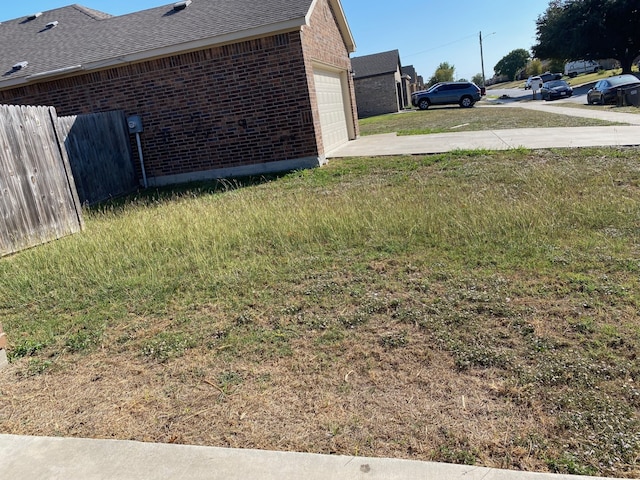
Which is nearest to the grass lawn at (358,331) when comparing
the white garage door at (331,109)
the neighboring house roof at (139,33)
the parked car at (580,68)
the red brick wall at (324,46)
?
the red brick wall at (324,46)

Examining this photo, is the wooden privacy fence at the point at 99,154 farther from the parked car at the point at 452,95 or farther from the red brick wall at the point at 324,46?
the parked car at the point at 452,95

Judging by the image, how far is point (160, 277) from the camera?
514cm

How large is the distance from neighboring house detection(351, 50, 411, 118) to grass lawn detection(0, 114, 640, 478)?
1322 inches

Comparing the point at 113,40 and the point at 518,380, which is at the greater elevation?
the point at 113,40

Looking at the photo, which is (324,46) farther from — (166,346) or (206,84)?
(166,346)

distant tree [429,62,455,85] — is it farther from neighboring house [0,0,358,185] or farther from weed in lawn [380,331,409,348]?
weed in lawn [380,331,409,348]

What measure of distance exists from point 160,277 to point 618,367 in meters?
4.21

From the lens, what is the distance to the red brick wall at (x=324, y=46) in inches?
443

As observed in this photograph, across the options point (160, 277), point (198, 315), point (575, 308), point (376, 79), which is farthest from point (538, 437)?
point (376, 79)

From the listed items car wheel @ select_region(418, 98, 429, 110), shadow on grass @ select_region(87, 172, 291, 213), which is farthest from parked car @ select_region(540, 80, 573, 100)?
shadow on grass @ select_region(87, 172, 291, 213)

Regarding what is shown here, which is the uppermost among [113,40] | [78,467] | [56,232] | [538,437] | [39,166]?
[113,40]

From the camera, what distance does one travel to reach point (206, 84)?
11195 mm

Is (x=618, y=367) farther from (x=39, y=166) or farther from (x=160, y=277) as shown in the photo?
(x=39, y=166)

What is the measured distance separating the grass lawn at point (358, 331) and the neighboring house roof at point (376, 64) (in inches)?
1349
